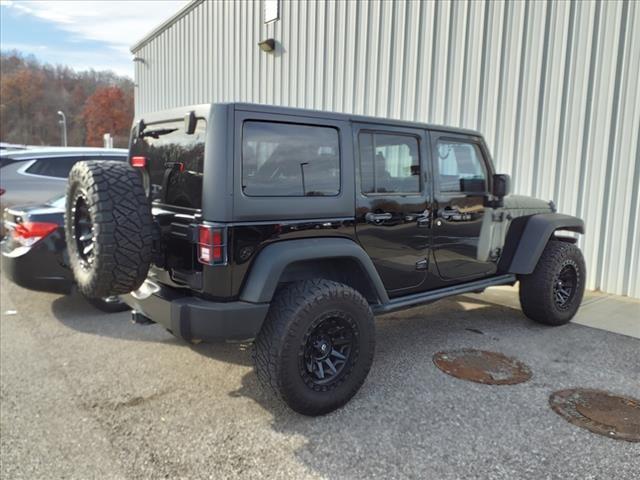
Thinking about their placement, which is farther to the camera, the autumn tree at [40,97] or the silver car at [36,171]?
the autumn tree at [40,97]

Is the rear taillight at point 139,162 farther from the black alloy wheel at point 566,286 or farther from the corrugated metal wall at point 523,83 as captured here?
the corrugated metal wall at point 523,83

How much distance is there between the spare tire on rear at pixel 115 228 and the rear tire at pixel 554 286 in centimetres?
348

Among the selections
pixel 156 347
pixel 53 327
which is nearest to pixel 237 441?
pixel 156 347

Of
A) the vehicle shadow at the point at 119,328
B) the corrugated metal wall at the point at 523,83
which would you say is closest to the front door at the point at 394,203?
the vehicle shadow at the point at 119,328

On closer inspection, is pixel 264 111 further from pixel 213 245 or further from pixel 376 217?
pixel 376 217

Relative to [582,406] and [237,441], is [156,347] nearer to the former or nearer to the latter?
[237,441]

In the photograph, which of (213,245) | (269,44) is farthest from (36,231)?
(269,44)

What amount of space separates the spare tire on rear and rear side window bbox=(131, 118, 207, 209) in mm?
239

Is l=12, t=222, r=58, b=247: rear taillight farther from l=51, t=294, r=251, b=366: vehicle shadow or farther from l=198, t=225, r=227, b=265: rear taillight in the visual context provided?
l=198, t=225, r=227, b=265: rear taillight

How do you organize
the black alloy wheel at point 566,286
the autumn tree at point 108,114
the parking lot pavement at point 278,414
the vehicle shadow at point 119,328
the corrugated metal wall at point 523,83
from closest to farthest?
1. the parking lot pavement at point 278,414
2. the vehicle shadow at point 119,328
3. the black alloy wheel at point 566,286
4. the corrugated metal wall at point 523,83
5. the autumn tree at point 108,114

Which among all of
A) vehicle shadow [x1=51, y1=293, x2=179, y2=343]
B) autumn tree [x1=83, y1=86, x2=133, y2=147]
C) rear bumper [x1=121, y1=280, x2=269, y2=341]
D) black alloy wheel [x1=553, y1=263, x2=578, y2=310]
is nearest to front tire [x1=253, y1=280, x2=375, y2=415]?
rear bumper [x1=121, y1=280, x2=269, y2=341]

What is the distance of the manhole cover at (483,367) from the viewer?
3.69 metres

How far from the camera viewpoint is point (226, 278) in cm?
288

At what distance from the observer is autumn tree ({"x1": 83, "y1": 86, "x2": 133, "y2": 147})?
61781 mm
